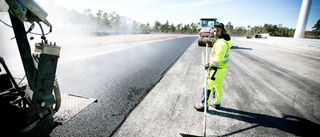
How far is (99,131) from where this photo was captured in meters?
2.76

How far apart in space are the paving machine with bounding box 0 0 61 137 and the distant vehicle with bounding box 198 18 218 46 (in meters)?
15.5

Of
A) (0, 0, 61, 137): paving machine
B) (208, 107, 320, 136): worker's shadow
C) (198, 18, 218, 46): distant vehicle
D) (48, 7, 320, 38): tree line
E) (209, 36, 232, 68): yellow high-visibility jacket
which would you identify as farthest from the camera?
(48, 7, 320, 38): tree line

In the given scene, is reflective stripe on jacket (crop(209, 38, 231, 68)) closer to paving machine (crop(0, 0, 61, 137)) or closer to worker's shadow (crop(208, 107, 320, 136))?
worker's shadow (crop(208, 107, 320, 136))

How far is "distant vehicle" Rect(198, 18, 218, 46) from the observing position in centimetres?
1678

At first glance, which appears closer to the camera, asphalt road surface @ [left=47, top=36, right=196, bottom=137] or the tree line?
asphalt road surface @ [left=47, top=36, right=196, bottom=137]


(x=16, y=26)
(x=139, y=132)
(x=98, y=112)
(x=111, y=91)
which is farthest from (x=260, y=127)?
(x=16, y=26)

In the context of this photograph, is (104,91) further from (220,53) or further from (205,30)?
(205,30)

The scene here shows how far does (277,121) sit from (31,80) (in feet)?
14.3

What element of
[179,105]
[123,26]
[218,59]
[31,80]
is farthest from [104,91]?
[123,26]

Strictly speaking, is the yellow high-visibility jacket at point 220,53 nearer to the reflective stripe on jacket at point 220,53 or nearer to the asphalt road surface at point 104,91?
the reflective stripe on jacket at point 220,53

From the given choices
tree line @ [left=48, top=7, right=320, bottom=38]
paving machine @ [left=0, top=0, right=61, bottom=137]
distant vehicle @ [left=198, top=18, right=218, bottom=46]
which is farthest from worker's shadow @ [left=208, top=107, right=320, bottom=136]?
tree line @ [left=48, top=7, right=320, bottom=38]

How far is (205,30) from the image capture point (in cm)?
1758

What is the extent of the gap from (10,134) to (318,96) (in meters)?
7.18

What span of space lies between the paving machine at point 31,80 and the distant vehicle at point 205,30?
610 inches
